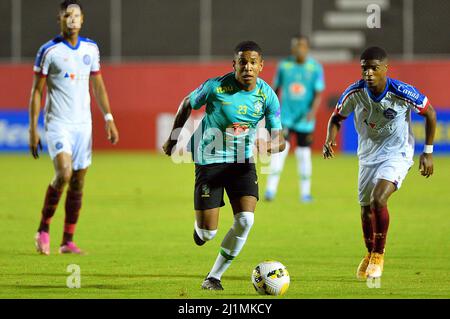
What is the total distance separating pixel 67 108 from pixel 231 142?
258 cm

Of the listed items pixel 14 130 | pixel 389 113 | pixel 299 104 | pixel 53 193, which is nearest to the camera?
pixel 389 113

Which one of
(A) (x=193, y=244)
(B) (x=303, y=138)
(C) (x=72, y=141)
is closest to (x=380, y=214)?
(A) (x=193, y=244)

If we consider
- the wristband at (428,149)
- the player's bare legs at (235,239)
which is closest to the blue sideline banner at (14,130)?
the wristband at (428,149)

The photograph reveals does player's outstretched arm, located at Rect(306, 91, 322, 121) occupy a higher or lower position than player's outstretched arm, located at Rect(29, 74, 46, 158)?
lower

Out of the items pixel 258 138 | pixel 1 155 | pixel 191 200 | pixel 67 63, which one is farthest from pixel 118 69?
pixel 258 138

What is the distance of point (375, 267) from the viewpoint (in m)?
8.65

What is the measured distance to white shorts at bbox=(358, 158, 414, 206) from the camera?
29.2ft

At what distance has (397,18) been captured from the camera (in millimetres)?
27672

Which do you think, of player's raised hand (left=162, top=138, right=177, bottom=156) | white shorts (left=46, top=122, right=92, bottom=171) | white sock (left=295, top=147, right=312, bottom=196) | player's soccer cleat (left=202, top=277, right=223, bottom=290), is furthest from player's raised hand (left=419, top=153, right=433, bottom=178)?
white sock (left=295, top=147, right=312, bottom=196)

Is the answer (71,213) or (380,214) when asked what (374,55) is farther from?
(71,213)

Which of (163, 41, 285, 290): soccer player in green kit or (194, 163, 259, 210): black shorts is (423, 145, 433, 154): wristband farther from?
(194, 163, 259, 210): black shorts

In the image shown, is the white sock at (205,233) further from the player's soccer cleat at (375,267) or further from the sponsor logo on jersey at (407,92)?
the sponsor logo on jersey at (407,92)

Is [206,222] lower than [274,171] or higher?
higher

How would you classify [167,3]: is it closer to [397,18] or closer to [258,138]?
[397,18]
